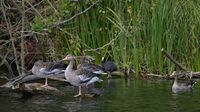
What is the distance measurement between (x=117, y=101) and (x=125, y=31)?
4148 mm

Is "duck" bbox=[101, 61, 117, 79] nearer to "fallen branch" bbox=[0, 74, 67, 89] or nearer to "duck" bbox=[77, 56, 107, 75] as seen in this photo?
"duck" bbox=[77, 56, 107, 75]

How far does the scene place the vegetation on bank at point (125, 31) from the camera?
15891mm

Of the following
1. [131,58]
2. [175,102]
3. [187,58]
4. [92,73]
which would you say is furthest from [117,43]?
[175,102]

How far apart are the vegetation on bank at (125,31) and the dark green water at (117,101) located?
1.97 meters

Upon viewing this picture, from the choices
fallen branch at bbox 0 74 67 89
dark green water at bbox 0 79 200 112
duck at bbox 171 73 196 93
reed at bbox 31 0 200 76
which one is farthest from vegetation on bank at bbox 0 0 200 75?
dark green water at bbox 0 79 200 112

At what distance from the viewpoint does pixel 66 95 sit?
13250mm

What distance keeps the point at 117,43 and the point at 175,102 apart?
493cm

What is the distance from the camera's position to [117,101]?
12352 millimetres

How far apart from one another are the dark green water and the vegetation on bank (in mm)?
1974

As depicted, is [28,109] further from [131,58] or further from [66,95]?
[131,58]

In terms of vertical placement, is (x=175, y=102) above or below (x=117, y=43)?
below

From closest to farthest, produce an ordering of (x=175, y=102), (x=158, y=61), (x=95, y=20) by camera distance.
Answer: (x=175, y=102) → (x=158, y=61) → (x=95, y=20)

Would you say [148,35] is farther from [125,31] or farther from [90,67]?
[90,67]

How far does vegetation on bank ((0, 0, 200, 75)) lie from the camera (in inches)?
626
